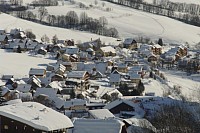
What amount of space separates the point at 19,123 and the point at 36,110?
1.19 feet

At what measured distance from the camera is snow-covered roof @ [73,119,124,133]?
765 centimetres

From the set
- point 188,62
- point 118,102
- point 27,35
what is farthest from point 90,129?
point 27,35

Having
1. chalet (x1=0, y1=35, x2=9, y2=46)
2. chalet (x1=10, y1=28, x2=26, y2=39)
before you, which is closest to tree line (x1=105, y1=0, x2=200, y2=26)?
chalet (x1=10, y1=28, x2=26, y2=39)

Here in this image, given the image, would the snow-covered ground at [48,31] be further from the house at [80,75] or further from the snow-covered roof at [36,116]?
the snow-covered roof at [36,116]

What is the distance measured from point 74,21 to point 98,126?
33281mm

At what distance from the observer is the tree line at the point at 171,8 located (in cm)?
4744

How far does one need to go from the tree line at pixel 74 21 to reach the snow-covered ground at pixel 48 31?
2.41 m

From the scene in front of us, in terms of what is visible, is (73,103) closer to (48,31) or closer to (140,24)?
(48,31)

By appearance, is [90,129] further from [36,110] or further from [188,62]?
[188,62]

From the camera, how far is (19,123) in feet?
23.0

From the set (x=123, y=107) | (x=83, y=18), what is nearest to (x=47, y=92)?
(x=123, y=107)

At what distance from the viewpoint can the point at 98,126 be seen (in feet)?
25.2

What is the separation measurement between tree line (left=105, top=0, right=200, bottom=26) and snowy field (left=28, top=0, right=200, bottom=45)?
2.32 m

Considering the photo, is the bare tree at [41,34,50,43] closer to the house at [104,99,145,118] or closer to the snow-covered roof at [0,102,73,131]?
the house at [104,99,145,118]
